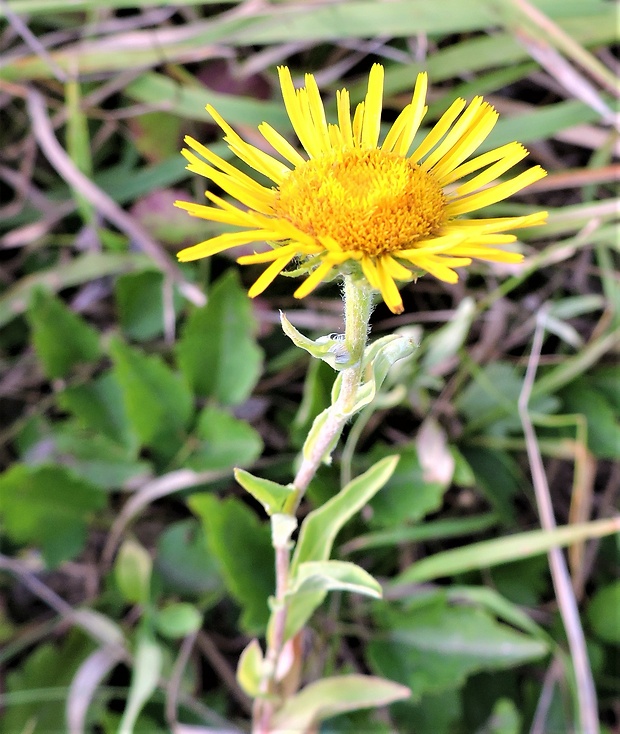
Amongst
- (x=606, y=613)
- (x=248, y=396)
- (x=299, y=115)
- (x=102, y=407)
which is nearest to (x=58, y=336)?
(x=102, y=407)

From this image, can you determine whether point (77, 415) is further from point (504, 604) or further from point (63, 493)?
point (504, 604)

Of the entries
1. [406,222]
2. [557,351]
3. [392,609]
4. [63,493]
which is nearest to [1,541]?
[63,493]

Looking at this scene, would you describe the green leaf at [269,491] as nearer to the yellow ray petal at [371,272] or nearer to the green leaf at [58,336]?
the yellow ray petal at [371,272]

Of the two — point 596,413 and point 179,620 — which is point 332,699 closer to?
point 179,620

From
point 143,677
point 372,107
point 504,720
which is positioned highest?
point 372,107

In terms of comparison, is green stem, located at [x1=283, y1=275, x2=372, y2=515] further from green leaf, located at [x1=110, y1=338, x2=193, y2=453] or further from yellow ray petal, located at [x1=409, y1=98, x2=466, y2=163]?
green leaf, located at [x1=110, y1=338, x2=193, y2=453]

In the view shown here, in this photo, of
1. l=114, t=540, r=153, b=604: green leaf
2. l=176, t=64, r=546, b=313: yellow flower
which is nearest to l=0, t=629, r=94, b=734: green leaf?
l=114, t=540, r=153, b=604: green leaf
